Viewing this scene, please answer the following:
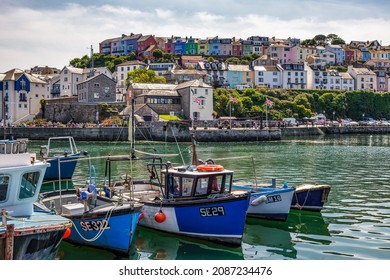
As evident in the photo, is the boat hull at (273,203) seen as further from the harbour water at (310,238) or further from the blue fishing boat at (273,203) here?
the harbour water at (310,238)

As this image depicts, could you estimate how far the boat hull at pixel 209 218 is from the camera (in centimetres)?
1141

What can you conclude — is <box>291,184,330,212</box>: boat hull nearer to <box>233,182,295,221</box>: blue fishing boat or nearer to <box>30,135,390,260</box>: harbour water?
<box>30,135,390,260</box>: harbour water

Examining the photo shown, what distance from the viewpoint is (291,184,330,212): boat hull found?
596 inches

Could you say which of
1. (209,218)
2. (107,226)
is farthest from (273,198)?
(107,226)

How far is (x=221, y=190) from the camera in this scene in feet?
39.3

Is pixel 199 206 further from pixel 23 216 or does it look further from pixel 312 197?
pixel 312 197

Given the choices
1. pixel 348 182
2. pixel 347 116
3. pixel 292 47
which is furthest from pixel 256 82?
pixel 348 182

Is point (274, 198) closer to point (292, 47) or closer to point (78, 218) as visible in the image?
point (78, 218)

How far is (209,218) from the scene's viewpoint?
11.7 metres

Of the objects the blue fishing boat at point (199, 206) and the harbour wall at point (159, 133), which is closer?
the blue fishing boat at point (199, 206)

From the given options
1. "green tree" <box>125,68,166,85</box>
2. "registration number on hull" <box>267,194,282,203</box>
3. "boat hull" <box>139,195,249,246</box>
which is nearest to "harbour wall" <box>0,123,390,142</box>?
"green tree" <box>125,68,166,85</box>

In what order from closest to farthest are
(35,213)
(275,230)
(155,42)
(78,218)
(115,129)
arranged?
(35,213) < (78,218) < (275,230) < (115,129) < (155,42)

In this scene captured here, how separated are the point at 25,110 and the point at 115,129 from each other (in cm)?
1699

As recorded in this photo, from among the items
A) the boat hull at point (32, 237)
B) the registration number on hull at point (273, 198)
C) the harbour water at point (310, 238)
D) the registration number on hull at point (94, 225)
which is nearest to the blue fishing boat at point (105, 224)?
the registration number on hull at point (94, 225)
